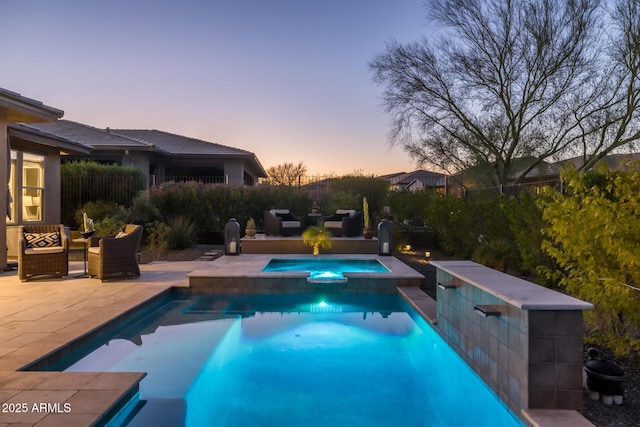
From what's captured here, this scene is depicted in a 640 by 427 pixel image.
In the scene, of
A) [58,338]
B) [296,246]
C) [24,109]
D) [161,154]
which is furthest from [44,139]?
[161,154]

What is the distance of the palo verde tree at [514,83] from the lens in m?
11.2

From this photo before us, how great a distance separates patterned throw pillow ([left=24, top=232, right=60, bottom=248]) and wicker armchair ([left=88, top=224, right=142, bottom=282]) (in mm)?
651

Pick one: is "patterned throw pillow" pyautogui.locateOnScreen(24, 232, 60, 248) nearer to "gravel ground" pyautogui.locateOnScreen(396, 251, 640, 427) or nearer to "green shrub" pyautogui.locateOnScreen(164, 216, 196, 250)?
"green shrub" pyautogui.locateOnScreen(164, 216, 196, 250)

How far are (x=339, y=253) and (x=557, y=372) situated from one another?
837 cm

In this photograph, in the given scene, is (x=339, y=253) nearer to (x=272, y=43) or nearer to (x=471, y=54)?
(x=272, y=43)

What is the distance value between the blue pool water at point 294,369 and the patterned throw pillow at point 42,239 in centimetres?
300

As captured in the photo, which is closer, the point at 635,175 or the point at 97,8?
the point at 635,175

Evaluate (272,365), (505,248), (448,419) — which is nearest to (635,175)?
(448,419)

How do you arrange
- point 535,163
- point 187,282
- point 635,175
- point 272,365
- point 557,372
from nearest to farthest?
point 557,372 < point 635,175 < point 272,365 < point 187,282 < point 535,163

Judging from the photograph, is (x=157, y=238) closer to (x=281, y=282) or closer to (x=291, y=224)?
(x=291, y=224)

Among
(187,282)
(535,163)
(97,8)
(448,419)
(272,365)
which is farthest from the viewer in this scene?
(535,163)

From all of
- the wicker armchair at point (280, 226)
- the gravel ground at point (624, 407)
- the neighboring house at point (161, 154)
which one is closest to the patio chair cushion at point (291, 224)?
the wicker armchair at point (280, 226)

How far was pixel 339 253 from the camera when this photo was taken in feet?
35.8

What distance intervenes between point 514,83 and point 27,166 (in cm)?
1364
